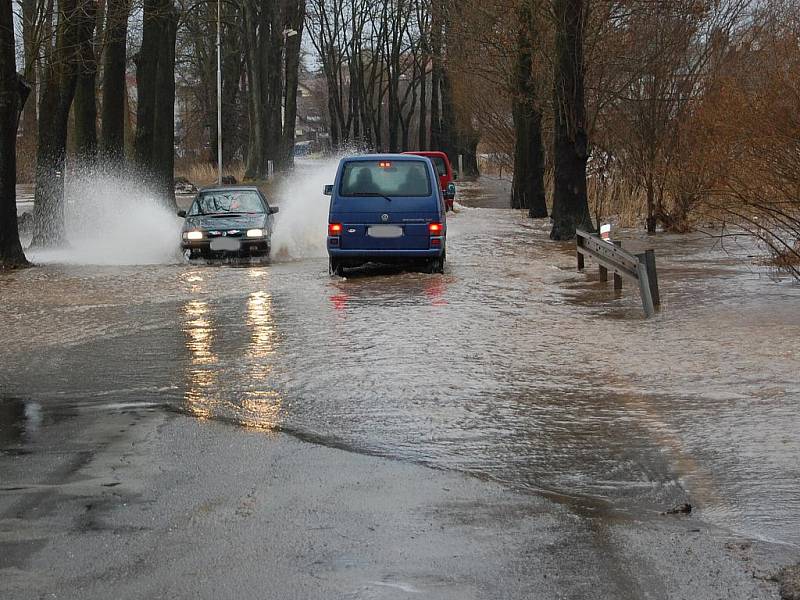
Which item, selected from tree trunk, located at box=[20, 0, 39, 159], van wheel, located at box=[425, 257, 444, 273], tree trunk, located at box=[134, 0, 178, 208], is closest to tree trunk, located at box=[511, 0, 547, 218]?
tree trunk, located at box=[134, 0, 178, 208]

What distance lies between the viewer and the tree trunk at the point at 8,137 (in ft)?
63.4

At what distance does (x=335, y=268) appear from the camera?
18.3 metres

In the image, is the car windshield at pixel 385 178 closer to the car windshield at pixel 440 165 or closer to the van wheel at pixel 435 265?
the van wheel at pixel 435 265

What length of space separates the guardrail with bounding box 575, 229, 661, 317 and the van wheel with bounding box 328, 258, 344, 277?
3.63 meters

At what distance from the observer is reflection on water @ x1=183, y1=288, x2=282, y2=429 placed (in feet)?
29.3

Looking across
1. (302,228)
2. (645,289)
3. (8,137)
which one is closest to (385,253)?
(645,289)

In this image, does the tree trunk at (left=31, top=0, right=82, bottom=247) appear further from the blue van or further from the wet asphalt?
the wet asphalt

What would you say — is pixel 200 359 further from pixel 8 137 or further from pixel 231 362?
pixel 8 137

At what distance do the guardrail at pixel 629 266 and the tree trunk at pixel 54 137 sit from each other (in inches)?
418

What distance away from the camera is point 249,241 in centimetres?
2098

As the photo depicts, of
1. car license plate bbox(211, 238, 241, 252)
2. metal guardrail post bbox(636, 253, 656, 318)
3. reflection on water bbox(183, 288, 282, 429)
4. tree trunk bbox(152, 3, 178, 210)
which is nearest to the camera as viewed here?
reflection on water bbox(183, 288, 282, 429)

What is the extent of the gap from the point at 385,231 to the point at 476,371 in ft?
25.1

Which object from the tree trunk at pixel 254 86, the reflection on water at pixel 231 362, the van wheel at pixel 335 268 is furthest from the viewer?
the tree trunk at pixel 254 86

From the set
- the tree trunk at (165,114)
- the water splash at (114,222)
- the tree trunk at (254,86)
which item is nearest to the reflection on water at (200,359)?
the water splash at (114,222)
